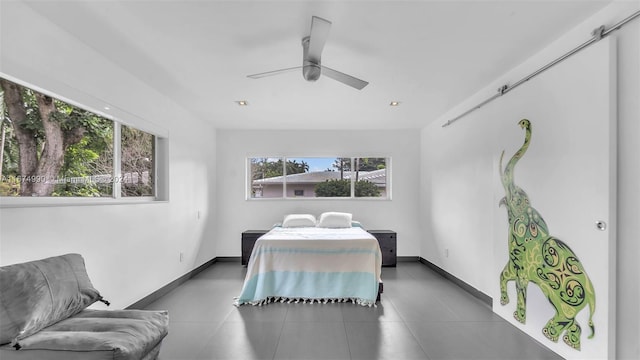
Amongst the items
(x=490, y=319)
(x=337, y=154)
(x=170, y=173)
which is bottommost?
(x=490, y=319)

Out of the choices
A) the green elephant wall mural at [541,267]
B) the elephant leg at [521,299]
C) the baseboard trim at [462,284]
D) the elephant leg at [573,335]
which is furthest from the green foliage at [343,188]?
the elephant leg at [573,335]

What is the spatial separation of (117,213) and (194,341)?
1336mm

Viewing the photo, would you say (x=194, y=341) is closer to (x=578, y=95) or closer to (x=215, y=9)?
(x=215, y=9)

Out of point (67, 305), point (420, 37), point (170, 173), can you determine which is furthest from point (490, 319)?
point (170, 173)

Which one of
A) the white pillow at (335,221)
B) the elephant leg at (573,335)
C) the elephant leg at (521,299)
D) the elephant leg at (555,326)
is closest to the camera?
the elephant leg at (573,335)

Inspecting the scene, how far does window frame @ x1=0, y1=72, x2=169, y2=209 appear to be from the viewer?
1.97 meters

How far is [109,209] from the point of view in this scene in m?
2.65

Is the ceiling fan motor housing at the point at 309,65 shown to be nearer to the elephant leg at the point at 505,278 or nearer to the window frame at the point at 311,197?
the elephant leg at the point at 505,278

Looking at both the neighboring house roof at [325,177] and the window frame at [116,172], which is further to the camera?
the neighboring house roof at [325,177]

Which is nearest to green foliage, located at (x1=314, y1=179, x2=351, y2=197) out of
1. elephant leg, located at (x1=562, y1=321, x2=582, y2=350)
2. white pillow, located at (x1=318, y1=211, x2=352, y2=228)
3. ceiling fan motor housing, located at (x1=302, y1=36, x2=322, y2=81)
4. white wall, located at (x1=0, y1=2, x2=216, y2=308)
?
white pillow, located at (x1=318, y1=211, x2=352, y2=228)

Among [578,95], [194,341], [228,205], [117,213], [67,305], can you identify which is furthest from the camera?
[228,205]

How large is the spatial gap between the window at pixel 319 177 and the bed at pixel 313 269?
2.21 meters

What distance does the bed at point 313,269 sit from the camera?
3363 mm

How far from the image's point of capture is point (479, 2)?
72.4 inches
